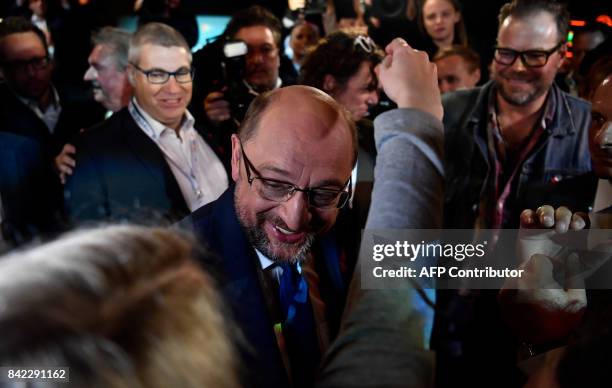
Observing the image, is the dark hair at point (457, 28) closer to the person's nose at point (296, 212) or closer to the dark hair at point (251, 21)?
the dark hair at point (251, 21)

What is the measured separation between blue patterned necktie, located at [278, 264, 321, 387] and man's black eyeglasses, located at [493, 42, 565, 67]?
1.51 metres

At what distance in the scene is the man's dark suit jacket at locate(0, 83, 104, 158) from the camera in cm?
262

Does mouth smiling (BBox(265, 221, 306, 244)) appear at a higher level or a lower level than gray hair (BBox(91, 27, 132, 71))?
lower

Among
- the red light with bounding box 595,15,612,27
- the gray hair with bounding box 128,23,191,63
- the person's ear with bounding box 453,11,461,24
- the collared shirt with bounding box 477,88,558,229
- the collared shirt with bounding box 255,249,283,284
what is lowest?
the collared shirt with bounding box 477,88,558,229

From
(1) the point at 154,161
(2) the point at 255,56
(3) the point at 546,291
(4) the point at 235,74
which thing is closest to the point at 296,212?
(3) the point at 546,291

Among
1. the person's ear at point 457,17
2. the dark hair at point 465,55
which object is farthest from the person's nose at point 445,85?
the person's ear at point 457,17

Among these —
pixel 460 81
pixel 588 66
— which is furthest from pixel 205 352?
pixel 588 66

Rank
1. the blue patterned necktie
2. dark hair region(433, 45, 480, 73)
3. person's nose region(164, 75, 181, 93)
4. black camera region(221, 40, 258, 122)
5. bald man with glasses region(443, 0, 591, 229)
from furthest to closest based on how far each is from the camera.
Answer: dark hair region(433, 45, 480, 73)
black camera region(221, 40, 258, 122)
person's nose region(164, 75, 181, 93)
bald man with glasses region(443, 0, 591, 229)
the blue patterned necktie

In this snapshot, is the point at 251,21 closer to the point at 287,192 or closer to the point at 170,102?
the point at 170,102

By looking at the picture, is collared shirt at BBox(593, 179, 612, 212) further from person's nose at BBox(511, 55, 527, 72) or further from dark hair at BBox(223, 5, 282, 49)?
dark hair at BBox(223, 5, 282, 49)

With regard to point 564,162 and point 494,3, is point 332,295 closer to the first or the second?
point 564,162

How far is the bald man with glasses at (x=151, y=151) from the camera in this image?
210 cm

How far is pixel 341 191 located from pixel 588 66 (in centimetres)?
231

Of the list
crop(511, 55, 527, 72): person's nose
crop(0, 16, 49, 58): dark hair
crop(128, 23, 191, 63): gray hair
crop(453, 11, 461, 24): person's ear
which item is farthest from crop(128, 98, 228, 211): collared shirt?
crop(453, 11, 461, 24): person's ear
